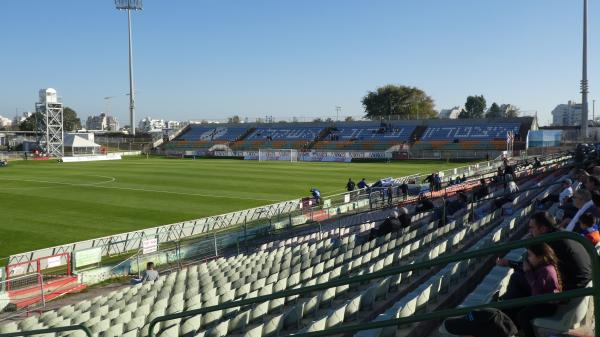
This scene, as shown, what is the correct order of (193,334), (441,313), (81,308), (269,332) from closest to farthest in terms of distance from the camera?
(441,313) < (269,332) < (193,334) < (81,308)

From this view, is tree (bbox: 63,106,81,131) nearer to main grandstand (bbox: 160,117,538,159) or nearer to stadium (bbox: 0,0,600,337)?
main grandstand (bbox: 160,117,538,159)

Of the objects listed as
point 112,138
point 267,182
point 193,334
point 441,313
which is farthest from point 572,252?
point 112,138

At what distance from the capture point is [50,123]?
2721 inches

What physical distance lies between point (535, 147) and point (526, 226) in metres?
52.6

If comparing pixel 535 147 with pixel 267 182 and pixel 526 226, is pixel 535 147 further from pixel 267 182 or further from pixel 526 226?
pixel 526 226

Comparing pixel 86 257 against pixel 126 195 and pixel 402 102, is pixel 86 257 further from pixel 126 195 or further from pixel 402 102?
pixel 402 102

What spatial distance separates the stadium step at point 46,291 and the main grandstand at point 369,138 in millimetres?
48706

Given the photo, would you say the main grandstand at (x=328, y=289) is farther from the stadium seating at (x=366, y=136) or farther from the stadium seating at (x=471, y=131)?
the stadium seating at (x=366, y=136)

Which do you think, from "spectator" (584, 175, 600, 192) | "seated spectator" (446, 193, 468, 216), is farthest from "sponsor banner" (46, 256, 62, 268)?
"spectator" (584, 175, 600, 192)

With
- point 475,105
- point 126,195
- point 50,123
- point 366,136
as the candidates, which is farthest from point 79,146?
point 475,105

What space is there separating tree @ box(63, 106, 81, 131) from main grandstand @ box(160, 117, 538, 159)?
56.3 m

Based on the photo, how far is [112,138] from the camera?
9275 cm

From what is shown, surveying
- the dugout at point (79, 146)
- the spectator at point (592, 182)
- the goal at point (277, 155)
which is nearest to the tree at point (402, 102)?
the goal at point (277, 155)

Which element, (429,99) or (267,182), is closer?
(267,182)
